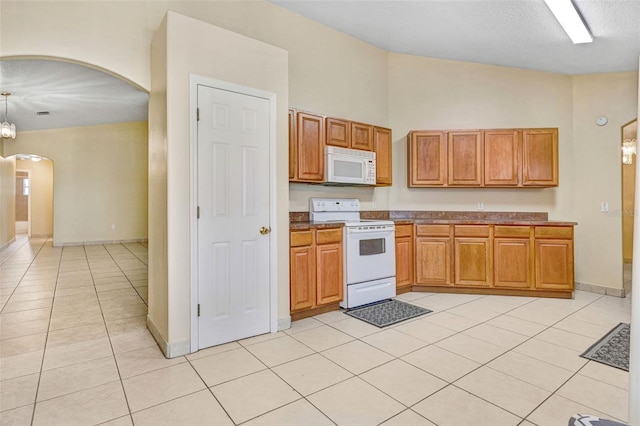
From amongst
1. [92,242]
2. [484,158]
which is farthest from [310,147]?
[92,242]

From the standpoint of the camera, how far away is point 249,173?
298 cm

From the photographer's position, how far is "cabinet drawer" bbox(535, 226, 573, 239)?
161 inches

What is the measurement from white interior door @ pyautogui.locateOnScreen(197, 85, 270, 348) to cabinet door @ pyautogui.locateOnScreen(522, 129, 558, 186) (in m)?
3.48

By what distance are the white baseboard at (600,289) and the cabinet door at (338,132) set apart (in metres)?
3.70

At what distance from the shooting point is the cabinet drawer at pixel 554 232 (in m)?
4.10

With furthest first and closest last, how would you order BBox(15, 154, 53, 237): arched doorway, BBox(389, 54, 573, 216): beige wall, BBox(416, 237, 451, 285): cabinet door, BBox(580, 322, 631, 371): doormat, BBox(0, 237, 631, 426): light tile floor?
BBox(15, 154, 53, 237): arched doorway < BBox(389, 54, 573, 216): beige wall < BBox(416, 237, 451, 285): cabinet door < BBox(580, 322, 631, 371): doormat < BBox(0, 237, 631, 426): light tile floor

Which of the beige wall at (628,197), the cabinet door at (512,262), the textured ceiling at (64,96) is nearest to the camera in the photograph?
the cabinet door at (512,262)

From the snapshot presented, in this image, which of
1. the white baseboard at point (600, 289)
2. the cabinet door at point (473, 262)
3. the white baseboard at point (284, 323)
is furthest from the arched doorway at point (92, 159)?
the white baseboard at point (600, 289)

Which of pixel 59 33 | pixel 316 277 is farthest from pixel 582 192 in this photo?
pixel 59 33

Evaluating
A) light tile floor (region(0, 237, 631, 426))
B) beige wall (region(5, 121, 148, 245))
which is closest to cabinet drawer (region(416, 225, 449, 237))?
light tile floor (region(0, 237, 631, 426))

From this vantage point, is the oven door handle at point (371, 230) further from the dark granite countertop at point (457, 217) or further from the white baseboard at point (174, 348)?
the white baseboard at point (174, 348)

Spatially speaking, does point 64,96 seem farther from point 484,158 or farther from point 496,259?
point 496,259

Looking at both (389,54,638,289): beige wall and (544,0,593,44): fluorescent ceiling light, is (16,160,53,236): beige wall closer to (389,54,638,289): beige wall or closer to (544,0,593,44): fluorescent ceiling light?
(389,54,638,289): beige wall

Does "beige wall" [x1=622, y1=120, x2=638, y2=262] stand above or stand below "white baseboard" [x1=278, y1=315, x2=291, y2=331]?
above
